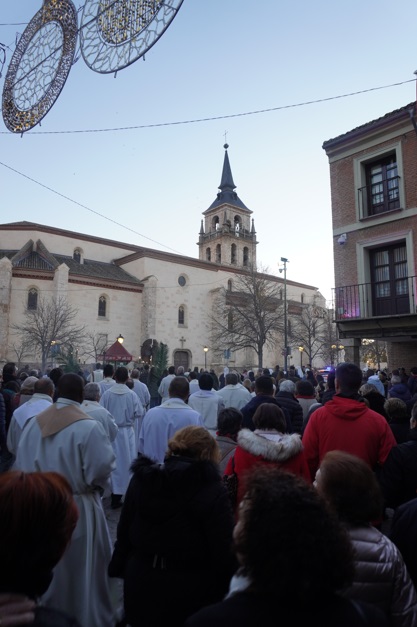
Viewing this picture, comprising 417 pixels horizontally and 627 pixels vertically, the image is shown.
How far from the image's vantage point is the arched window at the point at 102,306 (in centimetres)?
4069

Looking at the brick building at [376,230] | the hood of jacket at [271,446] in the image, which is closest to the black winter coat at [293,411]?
the hood of jacket at [271,446]

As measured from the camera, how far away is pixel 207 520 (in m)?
2.29

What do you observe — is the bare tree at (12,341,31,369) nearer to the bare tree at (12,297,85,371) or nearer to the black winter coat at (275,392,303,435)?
the bare tree at (12,297,85,371)

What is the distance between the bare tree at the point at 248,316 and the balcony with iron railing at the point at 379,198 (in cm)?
1655

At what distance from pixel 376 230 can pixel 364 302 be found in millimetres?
2668

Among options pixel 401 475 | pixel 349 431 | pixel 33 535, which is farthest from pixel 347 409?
pixel 33 535

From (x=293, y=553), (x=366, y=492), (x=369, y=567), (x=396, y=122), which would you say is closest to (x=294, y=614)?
(x=293, y=553)

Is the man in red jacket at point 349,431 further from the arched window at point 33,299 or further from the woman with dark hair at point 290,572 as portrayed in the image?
the arched window at point 33,299

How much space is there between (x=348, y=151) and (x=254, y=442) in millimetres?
16039

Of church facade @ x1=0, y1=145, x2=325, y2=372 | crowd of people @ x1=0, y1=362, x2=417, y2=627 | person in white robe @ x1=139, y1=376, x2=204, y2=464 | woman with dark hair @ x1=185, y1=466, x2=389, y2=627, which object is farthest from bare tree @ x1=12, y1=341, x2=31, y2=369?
woman with dark hair @ x1=185, y1=466, x2=389, y2=627

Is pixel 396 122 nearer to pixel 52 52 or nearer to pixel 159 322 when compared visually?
pixel 52 52

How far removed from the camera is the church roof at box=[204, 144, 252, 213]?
59.6 m

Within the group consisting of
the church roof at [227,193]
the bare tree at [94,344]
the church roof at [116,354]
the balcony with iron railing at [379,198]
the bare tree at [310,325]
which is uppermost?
the church roof at [227,193]

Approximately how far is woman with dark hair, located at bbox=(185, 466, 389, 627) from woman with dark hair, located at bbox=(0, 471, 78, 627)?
0.50 meters
